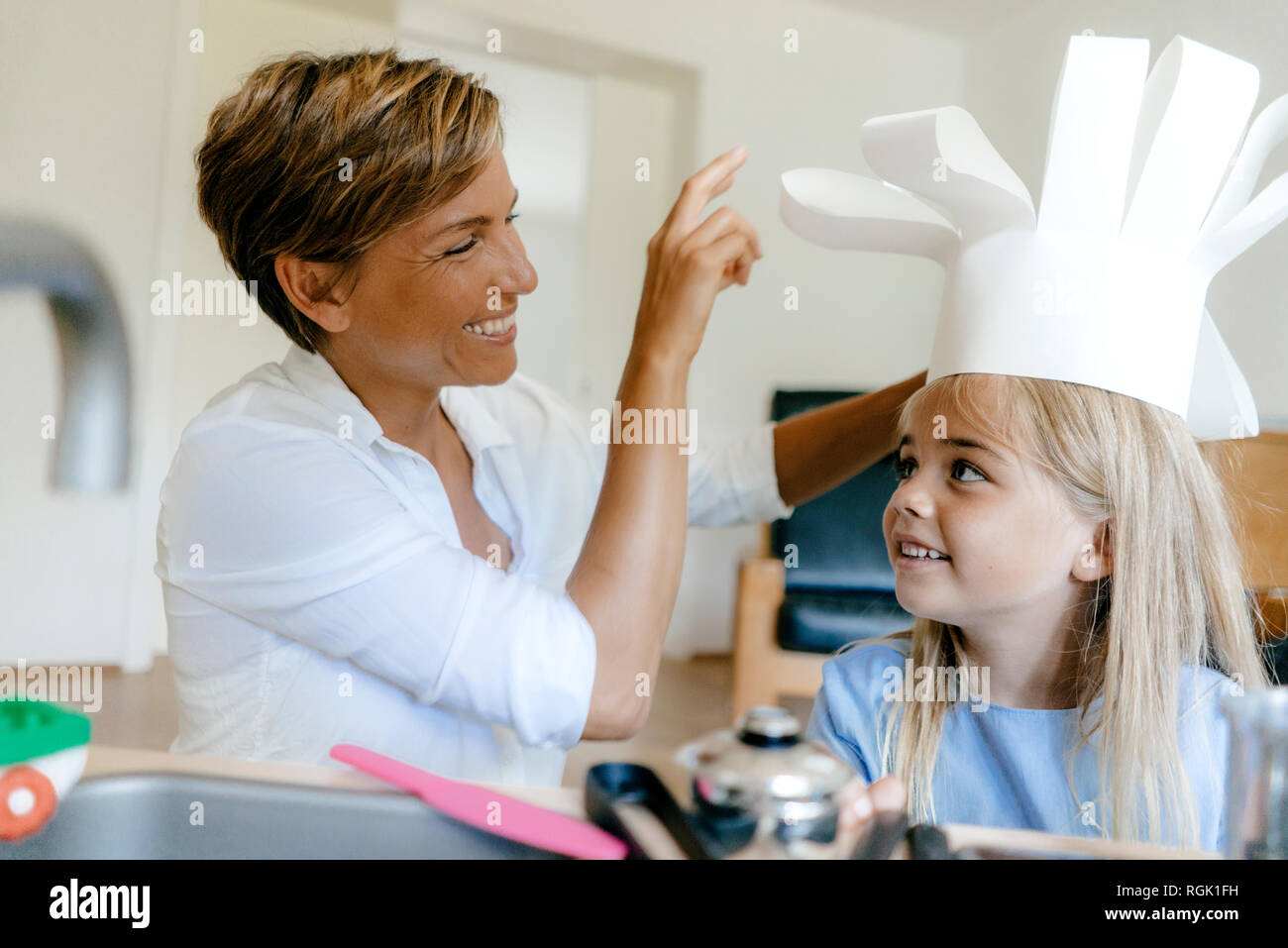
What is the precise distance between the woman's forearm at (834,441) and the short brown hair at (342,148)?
0.33 m

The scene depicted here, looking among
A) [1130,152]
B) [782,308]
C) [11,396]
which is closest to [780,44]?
[782,308]

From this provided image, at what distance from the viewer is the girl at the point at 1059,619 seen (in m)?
0.60

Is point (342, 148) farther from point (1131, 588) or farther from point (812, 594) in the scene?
point (812, 594)

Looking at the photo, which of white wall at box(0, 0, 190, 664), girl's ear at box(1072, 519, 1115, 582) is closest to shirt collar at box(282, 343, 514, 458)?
girl's ear at box(1072, 519, 1115, 582)

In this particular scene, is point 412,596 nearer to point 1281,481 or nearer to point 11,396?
point 1281,481

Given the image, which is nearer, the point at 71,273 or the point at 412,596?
the point at 412,596

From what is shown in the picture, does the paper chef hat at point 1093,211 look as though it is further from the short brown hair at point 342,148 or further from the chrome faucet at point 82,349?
the chrome faucet at point 82,349

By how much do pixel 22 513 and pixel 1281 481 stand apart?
1.60 meters

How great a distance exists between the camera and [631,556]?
0.52 m

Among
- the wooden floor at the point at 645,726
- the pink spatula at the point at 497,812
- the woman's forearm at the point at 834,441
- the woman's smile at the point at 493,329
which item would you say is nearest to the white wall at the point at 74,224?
the wooden floor at the point at 645,726


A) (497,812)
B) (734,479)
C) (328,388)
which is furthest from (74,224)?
(497,812)

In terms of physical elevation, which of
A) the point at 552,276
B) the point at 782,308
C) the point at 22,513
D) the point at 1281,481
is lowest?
the point at 22,513

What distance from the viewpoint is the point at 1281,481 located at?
80cm
